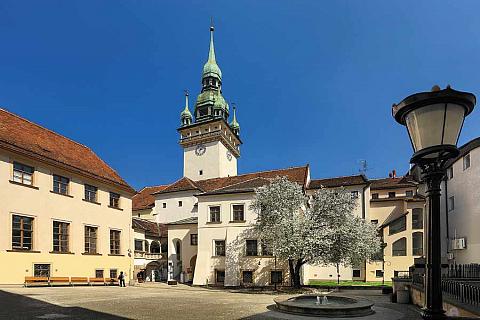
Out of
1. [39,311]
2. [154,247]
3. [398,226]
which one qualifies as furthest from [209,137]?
[39,311]

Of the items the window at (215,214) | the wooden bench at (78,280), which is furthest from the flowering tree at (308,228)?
the wooden bench at (78,280)

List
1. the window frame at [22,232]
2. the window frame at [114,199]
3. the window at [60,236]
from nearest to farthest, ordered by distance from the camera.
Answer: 1. the window frame at [22,232]
2. the window at [60,236]
3. the window frame at [114,199]

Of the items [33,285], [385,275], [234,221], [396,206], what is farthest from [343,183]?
[33,285]

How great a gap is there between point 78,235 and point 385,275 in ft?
103

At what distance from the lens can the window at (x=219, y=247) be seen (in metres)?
37.7

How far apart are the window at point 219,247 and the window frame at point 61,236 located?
1341 centimetres

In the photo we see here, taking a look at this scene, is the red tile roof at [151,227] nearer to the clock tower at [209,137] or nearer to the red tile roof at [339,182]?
the clock tower at [209,137]

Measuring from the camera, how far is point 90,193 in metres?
33.5

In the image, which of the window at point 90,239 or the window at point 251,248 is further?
the window at point 251,248

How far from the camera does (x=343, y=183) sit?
45.5 m

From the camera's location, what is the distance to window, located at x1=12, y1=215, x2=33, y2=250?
2625cm

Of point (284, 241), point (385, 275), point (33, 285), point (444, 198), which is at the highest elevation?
point (444, 198)

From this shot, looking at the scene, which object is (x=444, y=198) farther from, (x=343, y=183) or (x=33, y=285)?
(x=33, y=285)

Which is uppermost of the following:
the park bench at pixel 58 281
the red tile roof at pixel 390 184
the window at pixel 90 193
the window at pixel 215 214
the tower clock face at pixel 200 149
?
the tower clock face at pixel 200 149
